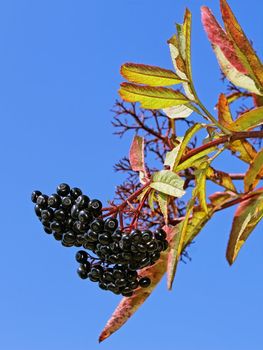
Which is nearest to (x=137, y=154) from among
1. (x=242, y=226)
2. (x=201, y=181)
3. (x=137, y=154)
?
(x=137, y=154)

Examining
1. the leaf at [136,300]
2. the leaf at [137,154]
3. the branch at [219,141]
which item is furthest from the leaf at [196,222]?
the branch at [219,141]

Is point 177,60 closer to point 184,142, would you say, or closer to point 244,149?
point 184,142

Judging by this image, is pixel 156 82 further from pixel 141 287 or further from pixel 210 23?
pixel 141 287

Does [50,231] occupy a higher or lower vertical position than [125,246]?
higher

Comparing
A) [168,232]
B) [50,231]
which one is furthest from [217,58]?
[50,231]

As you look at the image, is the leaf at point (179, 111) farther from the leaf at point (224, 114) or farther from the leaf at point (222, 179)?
the leaf at point (222, 179)

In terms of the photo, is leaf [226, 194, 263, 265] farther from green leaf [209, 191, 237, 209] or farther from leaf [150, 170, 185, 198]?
leaf [150, 170, 185, 198]
